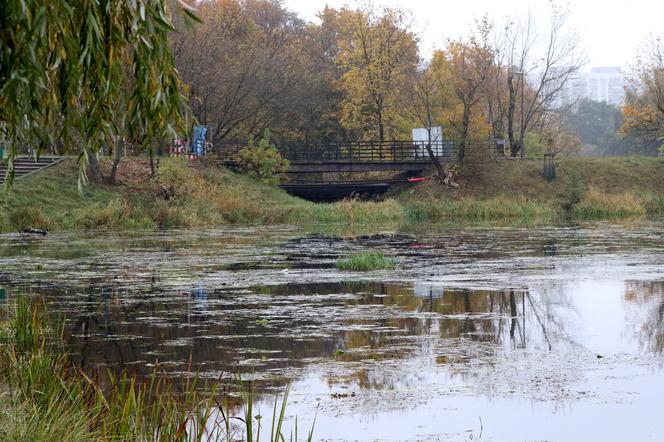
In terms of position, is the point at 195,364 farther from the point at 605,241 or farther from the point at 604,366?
the point at 605,241

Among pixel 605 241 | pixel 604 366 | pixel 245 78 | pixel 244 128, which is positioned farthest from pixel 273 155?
pixel 604 366

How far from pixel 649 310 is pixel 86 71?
37.3ft

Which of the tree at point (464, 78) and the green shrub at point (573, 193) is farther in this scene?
the tree at point (464, 78)

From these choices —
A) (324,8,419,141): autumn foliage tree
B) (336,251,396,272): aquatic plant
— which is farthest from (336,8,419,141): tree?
(336,251,396,272): aquatic plant

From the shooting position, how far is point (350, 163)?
58281 mm

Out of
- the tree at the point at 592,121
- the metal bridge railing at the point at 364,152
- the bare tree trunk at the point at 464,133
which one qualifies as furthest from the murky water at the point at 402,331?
Answer: the tree at the point at 592,121

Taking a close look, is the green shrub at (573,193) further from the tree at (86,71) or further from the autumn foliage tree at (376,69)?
the tree at (86,71)

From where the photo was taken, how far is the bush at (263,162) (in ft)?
180

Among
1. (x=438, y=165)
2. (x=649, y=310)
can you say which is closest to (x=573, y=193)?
(x=438, y=165)

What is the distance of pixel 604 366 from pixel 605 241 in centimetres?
1977

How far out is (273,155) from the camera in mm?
55719

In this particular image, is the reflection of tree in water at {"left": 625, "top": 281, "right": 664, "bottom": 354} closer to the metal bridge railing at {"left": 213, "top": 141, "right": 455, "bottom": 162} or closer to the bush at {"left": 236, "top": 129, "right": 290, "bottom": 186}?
the bush at {"left": 236, "top": 129, "right": 290, "bottom": 186}

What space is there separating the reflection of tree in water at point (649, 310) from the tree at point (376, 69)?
45.2m

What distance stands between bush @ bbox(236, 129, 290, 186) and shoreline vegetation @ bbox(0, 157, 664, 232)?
53.7 inches
